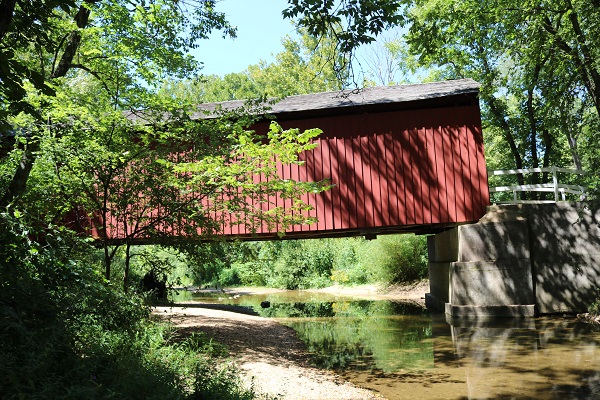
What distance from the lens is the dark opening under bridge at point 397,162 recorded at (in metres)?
10.9

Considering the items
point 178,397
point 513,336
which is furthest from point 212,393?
point 513,336

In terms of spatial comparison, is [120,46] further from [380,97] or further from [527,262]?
[527,262]

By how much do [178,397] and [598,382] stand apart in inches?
180

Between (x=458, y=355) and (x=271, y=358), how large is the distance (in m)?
2.68

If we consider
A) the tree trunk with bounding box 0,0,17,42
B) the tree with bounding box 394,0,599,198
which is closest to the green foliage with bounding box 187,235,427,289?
the tree with bounding box 394,0,599,198

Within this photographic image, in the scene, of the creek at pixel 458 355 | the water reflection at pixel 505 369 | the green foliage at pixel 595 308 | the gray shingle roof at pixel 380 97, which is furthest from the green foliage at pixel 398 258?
the water reflection at pixel 505 369

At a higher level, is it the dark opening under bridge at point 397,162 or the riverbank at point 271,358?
the dark opening under bridge at point 397,162

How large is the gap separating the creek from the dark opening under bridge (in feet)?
7.32

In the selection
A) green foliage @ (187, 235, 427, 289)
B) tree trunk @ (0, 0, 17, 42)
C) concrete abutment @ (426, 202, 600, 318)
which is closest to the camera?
tree trunk @ (0, 0, 17, 42)

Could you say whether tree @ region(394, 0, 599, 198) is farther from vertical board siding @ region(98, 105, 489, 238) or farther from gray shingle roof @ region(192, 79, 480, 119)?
vertical board siding @ region(98, 105, 489, 238)

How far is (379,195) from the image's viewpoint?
36.3 feet

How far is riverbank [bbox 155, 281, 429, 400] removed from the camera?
5461 mm

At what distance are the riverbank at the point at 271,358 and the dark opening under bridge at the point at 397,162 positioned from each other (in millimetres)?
2021

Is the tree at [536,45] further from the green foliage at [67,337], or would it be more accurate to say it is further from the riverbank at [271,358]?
the green foliage at [67,337]
